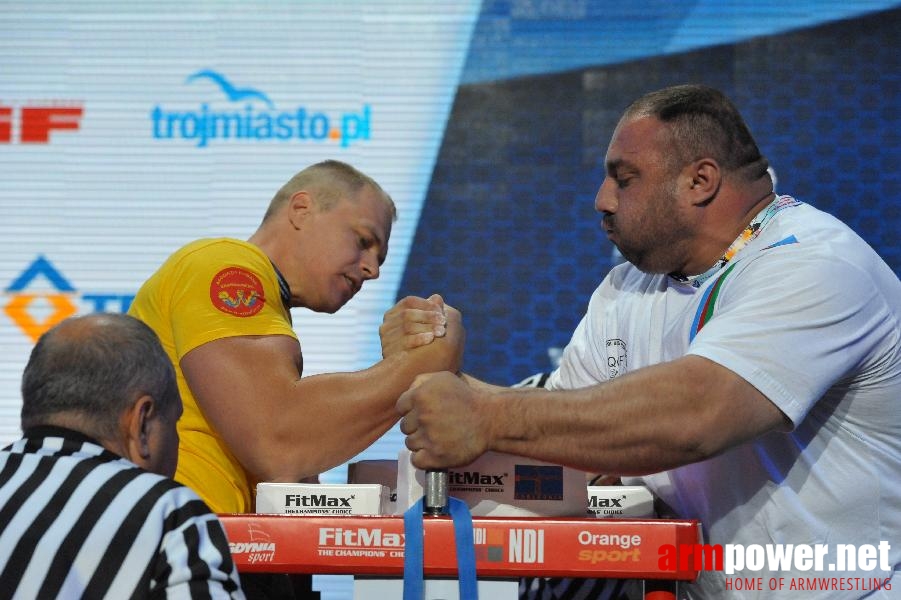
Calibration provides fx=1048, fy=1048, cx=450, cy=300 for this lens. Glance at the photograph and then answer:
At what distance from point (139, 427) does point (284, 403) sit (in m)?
0.44

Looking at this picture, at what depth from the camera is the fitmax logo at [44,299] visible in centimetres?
394

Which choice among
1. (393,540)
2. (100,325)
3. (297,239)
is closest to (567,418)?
(393,540)

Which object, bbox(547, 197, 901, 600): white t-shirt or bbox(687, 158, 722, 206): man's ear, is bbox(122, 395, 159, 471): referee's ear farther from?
bbox(687, 158, 722, 206): man's ear

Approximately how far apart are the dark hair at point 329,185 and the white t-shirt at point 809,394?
34.1 inches

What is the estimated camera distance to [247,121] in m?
3.94

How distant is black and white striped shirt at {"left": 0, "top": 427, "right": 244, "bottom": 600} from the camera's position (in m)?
1.22

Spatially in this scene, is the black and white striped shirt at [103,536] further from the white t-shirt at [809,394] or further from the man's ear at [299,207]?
the man's ear at [299,207]

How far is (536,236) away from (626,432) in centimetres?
245


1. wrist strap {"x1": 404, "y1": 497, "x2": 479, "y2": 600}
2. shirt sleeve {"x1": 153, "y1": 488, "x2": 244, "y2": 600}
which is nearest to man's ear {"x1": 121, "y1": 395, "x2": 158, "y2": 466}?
shirt sleeve {"x1": 153, "y1": 488, "x2": 244, "y2": 600}

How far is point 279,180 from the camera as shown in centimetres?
392

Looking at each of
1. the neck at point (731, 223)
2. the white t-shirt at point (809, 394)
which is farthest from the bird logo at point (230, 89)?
the white t-shirt at point (809, 394)

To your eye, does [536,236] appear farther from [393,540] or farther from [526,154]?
[393,540]

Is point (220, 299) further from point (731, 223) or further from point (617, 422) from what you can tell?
point (731, 223)

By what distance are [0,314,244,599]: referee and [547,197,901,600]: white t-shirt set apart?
78 cm
